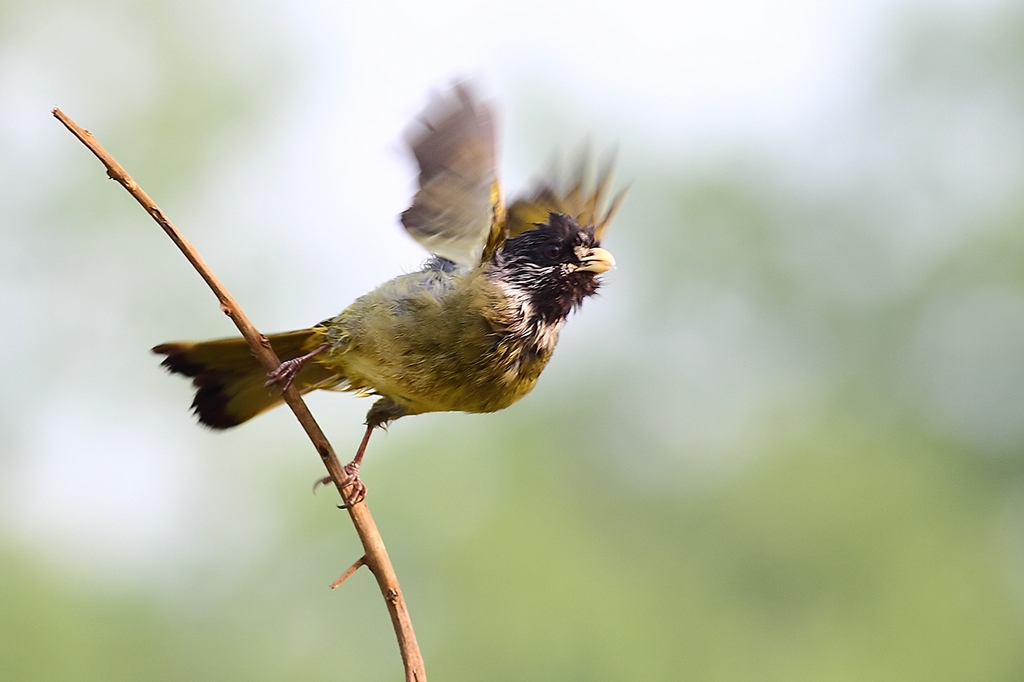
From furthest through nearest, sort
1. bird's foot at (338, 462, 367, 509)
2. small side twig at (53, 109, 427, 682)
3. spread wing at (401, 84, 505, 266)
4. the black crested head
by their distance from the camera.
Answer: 1. the black crested head
2. spread wing at (401, 84, 505, 266)
3. bird's foot at (338, 462, 367, 509)
4. small side twig at (53, 109, 427, 682)

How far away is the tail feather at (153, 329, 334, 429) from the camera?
12.5 feet

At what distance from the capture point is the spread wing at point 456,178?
128 inches

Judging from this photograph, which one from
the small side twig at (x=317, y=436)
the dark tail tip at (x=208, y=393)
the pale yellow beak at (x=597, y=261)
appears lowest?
the small side twig at (x=317, y=436)

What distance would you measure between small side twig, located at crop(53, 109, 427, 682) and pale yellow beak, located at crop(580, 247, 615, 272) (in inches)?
50.4

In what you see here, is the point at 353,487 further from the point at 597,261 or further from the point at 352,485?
the point at 597,261

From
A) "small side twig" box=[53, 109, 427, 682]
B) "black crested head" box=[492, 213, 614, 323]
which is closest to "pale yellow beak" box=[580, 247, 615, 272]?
"black crested head" box=[492, 213, 614, 323]

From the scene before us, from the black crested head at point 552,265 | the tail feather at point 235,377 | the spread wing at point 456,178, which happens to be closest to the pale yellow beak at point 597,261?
the black crested head at point 552,265

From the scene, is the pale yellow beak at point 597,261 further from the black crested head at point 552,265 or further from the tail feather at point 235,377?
the tail feather at point 235,377

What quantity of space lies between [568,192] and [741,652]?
1399cm

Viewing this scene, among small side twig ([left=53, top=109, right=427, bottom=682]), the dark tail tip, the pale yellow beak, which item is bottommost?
small side twig ([left=53, top=109, right=427, bottom=682])

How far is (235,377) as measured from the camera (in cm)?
390

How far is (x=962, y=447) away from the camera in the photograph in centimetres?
1891

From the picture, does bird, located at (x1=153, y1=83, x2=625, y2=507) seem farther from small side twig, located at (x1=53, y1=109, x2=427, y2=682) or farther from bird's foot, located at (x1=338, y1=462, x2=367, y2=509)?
small side twig, located at (x1=53, y1=109, x2=427, y2=682)

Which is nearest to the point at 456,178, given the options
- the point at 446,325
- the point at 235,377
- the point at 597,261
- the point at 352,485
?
the point at 446,325
